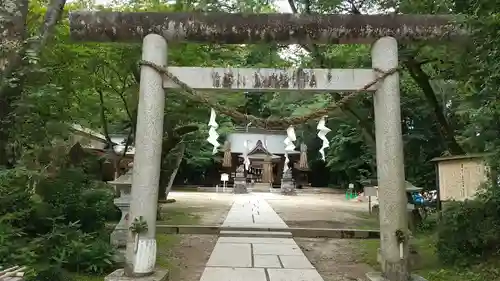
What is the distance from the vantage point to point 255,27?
5.42 metres

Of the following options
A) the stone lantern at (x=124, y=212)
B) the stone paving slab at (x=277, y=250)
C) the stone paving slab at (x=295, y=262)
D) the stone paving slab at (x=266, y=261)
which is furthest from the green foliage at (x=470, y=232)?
the stone lantern at (x=124, y=212)

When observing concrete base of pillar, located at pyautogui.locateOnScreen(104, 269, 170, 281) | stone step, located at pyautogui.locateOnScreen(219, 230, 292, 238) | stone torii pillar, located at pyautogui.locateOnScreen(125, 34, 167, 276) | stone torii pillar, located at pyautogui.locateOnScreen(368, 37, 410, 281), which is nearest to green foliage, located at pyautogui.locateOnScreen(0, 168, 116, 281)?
concrete base of pillar, located at pyautogui.locateOnScreen(104, 269, 170, 281)

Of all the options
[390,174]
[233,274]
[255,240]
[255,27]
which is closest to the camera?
[390,174]

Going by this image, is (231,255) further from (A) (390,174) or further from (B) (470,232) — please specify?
(B) (470,232)

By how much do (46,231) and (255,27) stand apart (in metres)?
4.33

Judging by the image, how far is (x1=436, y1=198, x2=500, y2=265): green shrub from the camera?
6.11 m

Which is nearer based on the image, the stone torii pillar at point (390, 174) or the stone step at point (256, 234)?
the stone torii pillar at point (390, 174)

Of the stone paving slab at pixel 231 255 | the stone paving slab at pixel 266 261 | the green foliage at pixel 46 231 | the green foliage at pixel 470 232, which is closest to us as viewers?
the green foliage at pixel 46 231

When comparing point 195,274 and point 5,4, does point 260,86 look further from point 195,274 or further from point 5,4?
point 5,4

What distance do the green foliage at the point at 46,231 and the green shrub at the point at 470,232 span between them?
18.1 ft

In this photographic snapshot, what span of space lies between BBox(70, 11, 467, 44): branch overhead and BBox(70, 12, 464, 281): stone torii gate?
0.01m

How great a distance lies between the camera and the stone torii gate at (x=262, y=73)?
16.6 ft

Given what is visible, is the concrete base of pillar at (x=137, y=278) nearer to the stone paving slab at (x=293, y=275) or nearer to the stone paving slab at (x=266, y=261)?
the stone paving slab at (x=293, y=275)

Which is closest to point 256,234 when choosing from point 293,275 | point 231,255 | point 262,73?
point 231,255
